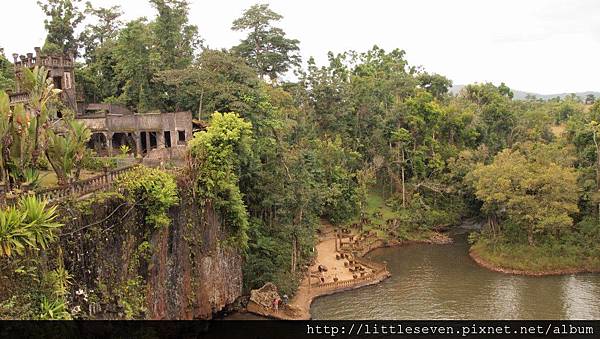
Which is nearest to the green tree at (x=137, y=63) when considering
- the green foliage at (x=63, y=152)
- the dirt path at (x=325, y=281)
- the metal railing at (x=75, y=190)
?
the dirt path at (x=325, y=281)

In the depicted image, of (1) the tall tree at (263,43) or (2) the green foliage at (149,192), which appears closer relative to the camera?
(2) the green foliage at (149,192)

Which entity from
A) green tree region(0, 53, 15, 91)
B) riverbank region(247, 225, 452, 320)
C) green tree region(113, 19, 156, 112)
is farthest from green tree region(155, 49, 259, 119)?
green tree region(0, 53, 15, 91)

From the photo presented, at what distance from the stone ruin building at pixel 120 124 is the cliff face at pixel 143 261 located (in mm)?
7017

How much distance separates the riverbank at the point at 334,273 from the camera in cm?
2673

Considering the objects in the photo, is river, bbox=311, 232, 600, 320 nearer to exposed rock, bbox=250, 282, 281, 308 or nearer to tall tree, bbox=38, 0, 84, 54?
exposed rock, bbox=250, 282, 281, 308

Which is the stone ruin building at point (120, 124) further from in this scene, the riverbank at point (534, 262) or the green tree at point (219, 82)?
the riverbank at point (534, 262)

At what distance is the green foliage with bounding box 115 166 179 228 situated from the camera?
18.1m

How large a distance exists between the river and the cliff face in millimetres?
7155

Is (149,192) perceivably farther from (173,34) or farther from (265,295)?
(173,34)

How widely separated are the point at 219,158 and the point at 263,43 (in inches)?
957

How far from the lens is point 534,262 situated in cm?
3431

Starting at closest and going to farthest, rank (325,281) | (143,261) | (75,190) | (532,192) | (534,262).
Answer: (75,190) < (143,261) < (325,281) < (534,262) < (532,192)

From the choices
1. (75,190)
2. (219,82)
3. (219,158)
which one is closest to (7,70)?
(219,82)

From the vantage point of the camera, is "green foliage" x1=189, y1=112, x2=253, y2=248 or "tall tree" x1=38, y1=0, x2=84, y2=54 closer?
"green foliage" x1=189, y1=112, x2=253, y2=248
